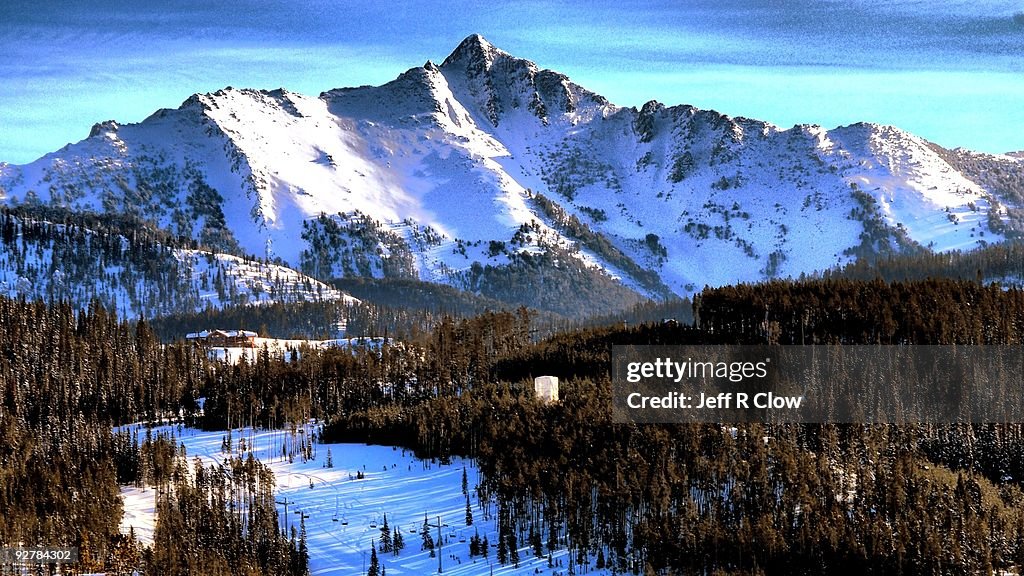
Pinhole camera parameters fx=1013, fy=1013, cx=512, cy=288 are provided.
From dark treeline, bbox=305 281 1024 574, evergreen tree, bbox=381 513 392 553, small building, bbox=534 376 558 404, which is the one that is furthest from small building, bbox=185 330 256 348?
evergreen tree, bbox=381 513 392 553

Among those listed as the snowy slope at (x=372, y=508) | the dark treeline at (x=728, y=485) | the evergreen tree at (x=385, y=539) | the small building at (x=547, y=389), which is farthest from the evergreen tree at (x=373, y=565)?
the small building at (x=547, y=389)

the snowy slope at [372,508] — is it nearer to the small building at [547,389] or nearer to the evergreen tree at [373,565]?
the evergreen tree at [373,565]

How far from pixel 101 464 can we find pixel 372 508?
69.9 feet

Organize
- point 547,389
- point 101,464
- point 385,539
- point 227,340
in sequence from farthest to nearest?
point 227,340, point 547,389, point 101,464, point 385,539

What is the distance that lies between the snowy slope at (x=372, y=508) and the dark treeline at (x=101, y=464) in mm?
2255

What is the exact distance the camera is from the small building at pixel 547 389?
99125mm

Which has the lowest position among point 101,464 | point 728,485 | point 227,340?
point 728,485

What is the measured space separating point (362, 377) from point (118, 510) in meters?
70.2

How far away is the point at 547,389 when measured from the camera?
330 ft

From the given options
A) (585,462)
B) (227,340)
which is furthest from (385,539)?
(227,340)

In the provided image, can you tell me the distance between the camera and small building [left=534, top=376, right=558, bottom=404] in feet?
325

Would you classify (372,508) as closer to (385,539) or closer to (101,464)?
(385,539)

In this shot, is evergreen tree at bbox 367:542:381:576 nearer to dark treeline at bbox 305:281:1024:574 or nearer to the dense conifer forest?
the dense conifer forest

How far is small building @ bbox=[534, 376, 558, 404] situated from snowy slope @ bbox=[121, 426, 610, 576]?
16141 millimetres
